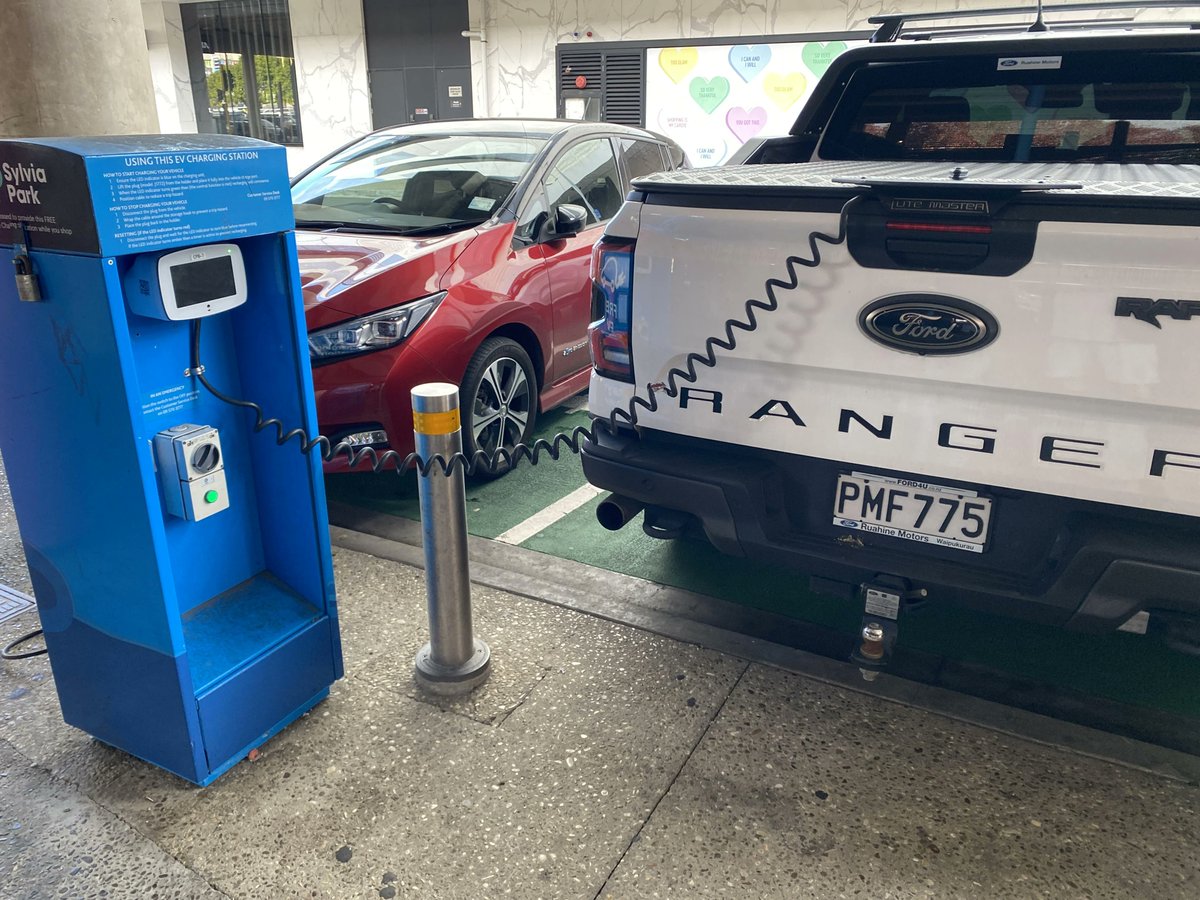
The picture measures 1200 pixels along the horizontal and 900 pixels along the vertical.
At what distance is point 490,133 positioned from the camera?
5160 mm

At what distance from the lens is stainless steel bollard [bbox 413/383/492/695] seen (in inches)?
104

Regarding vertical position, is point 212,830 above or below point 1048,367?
below

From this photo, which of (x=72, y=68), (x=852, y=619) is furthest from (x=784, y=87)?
(x=852, y=619)

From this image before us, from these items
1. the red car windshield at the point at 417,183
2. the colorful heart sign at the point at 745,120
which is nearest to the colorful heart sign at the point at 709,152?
the colorful heart sign at the point at 745,120

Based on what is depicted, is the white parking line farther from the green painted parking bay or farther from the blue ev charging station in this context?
the blue ev charging station

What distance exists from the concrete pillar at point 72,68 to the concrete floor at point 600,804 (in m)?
4.37

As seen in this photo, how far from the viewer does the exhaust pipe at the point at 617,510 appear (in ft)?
9.39

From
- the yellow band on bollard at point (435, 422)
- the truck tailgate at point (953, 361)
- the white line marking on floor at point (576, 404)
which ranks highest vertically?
the truck tailgate at point (953, 361)

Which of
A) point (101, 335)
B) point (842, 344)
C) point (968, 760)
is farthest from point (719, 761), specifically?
point (101, 335)

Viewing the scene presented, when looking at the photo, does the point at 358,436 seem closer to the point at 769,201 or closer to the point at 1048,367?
the point at 769,201

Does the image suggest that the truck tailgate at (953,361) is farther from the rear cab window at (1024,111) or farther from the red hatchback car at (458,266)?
the rear cab window at (1024,111)

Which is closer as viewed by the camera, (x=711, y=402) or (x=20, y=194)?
(x=20, y=194)

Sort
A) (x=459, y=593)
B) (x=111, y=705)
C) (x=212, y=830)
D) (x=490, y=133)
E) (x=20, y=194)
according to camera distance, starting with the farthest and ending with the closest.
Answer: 1. (x=490, y=133)
2. (x=459, y=593)
3. (x=111, y=705)
4. (x=212, y=830)
5. (x=20, y=194)

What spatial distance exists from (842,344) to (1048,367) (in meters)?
0.50
